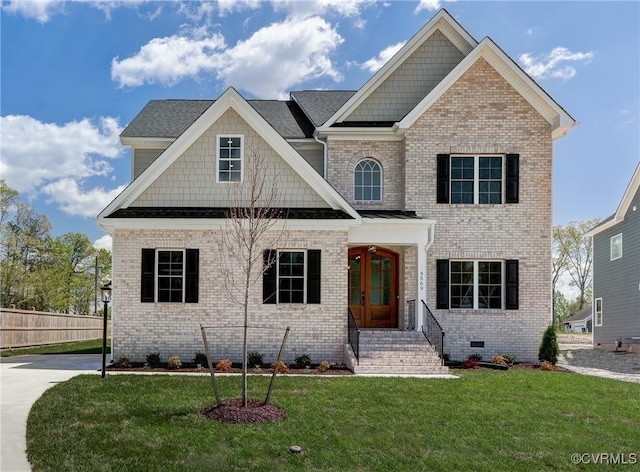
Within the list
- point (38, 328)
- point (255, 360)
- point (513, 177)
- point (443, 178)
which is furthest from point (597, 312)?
point (38, 328)

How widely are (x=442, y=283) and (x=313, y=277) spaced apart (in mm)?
4139

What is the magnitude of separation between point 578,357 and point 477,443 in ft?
48.6

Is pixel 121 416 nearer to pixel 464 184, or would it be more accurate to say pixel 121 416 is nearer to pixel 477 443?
pixel 477 443

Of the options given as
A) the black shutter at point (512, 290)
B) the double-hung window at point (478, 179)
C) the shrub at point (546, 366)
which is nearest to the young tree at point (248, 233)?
the double-hung window at point (478, 179)

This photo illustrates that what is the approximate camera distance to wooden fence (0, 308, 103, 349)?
1849 cm

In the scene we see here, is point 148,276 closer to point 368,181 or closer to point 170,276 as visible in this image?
point 170,276

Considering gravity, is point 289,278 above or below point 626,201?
below

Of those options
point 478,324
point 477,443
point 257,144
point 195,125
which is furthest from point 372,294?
point 477,443

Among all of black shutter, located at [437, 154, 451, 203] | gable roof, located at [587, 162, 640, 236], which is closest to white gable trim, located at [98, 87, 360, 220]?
black shutter, located at [437, 154, 451, 203]

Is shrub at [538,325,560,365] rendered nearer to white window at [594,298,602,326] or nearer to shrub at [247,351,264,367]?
shrub at [247,351,264,367]

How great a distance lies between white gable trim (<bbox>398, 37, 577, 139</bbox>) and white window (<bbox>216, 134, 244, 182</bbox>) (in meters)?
4.75

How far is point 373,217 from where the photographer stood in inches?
575

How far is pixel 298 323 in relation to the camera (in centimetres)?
1380

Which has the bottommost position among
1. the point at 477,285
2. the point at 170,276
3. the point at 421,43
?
the point at 477,285
